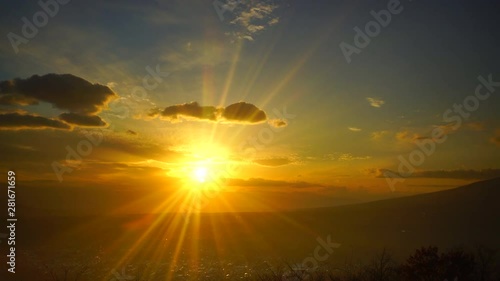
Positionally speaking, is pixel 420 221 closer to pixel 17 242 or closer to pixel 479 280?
pixel 479 280

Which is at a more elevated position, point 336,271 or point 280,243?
point 336,271

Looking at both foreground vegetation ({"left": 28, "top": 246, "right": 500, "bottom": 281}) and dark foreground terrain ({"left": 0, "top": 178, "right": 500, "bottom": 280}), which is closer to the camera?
foreground vegetation ({"left": 28, "top": 246, "right": 500, "bottom": 281})

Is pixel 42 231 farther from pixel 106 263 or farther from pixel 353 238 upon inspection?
pixel 353 238

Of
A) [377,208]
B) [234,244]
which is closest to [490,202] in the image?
[377,208]

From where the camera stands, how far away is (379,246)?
302 ft

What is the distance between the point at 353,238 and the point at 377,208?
140 feet

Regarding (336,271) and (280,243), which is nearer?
(336,271)

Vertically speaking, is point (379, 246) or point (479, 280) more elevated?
point (479, 280)

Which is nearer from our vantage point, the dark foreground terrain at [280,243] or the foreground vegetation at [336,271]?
the foreground vegetation at [336,271]

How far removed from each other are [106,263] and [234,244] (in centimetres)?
3484

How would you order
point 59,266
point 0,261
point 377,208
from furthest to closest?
point 377,208 → point 59,266 → point 0,261

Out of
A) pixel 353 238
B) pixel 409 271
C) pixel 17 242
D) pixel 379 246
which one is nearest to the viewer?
pixel 409 271

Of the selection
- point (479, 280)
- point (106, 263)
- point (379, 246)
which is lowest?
point (379, 246)

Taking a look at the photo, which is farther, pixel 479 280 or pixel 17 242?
pixel 17 242
